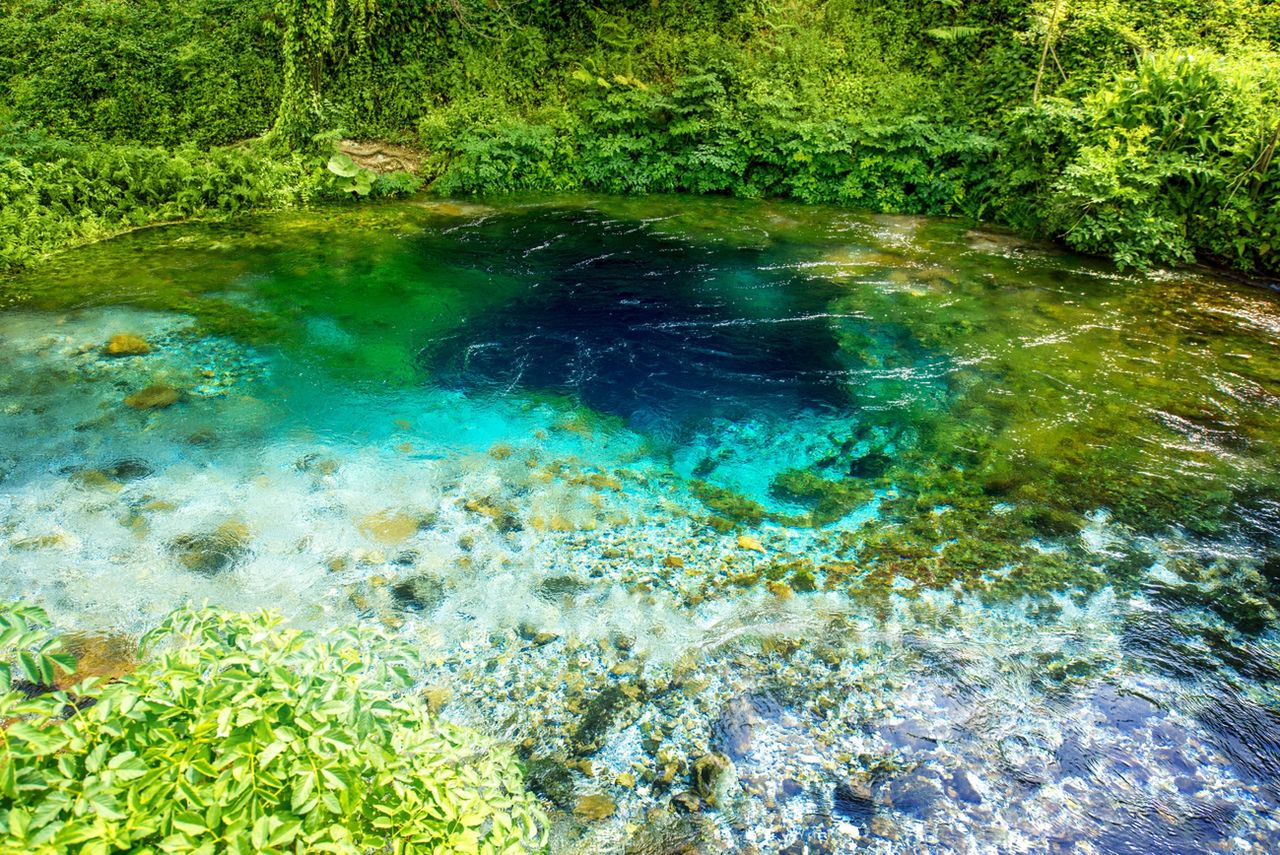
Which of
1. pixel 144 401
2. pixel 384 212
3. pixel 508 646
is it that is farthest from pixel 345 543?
pixel 384 212

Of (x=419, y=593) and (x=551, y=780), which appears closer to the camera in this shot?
(x=551, y=780)

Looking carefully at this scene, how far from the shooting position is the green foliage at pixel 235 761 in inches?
69.7

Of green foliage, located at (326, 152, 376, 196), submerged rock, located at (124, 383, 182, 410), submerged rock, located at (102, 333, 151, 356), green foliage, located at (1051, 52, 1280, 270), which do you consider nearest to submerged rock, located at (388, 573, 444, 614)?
submerged rock, located at (124, 383, 182, 410)

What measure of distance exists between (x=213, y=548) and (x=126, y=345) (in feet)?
13.0

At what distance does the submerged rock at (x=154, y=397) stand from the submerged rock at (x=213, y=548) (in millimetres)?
2203

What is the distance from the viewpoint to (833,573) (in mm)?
5160

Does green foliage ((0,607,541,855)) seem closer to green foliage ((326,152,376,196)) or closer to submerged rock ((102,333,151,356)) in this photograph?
submerged rock ((102,333,151,356))

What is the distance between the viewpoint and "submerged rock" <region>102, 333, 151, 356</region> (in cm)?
777

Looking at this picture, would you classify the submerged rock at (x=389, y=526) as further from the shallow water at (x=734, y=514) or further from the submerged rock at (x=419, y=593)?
the submerged rock at (x=419, y=593)

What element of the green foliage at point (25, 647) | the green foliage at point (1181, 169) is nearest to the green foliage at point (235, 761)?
the green foliage at point (25, 647)

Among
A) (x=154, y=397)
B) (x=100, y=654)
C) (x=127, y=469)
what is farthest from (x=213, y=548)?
(x=154, y=397)

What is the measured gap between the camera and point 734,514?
19.0 feet

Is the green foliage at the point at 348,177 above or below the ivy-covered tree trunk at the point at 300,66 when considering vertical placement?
below

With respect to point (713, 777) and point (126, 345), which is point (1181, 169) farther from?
point (126, 345)
